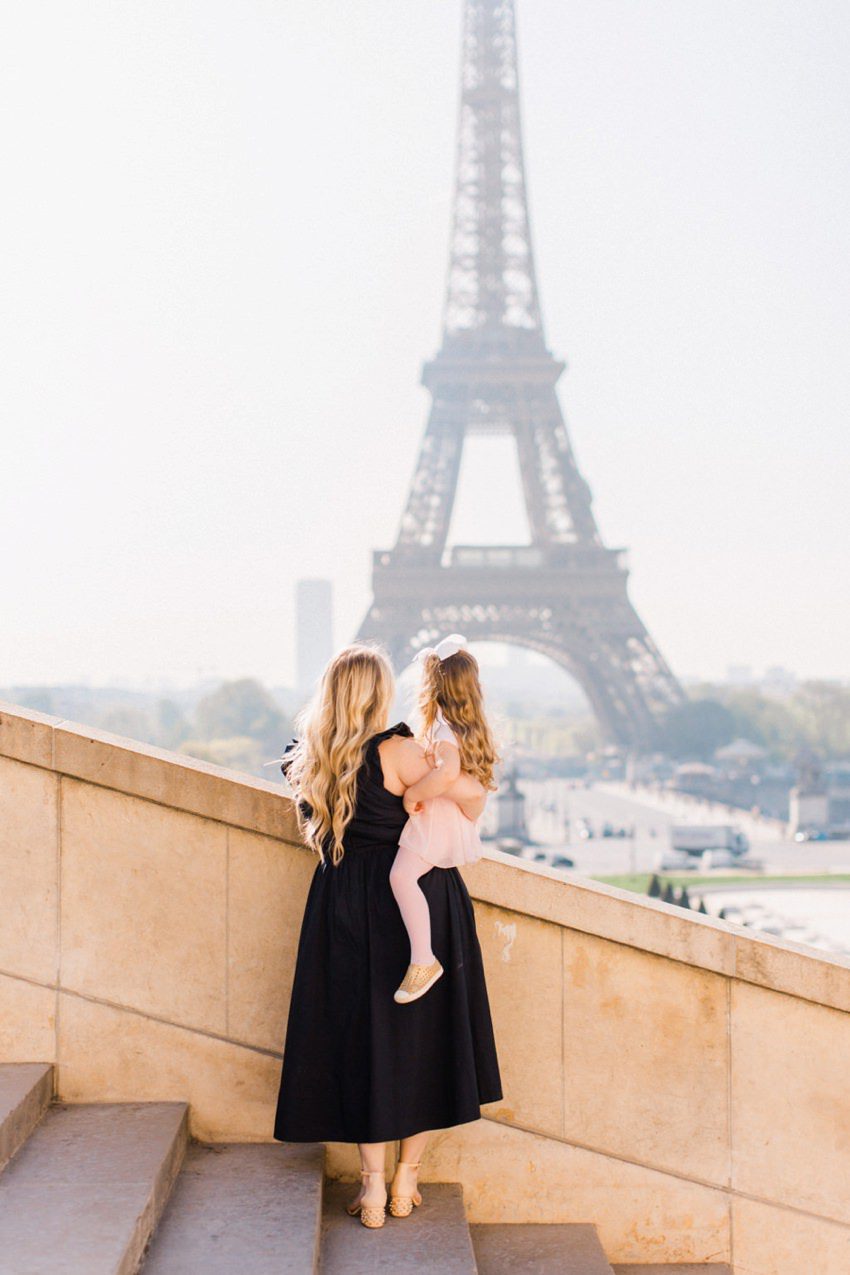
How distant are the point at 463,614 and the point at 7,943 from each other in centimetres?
4804

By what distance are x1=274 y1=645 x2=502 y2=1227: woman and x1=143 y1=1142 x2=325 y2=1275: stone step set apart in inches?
7.3

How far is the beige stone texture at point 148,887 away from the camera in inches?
161

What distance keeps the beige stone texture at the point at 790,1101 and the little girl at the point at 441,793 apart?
1145 mm

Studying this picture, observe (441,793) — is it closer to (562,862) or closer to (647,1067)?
(647,1067)

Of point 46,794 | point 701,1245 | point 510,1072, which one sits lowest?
point 701,1245

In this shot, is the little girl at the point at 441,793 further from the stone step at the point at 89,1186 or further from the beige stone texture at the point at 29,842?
the beige stone texture at the point at 29,842

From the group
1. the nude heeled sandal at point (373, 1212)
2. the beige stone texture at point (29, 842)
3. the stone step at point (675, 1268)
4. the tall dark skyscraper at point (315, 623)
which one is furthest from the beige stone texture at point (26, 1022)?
the tall dark skyscraper at point (315, 623)

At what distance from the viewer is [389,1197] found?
153 inches

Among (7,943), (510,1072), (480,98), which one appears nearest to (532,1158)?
(510,1072)

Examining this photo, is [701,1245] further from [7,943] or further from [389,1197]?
[7,943]

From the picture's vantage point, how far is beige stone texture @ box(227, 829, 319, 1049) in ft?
13.4

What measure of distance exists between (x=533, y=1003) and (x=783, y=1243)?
1.06 metres

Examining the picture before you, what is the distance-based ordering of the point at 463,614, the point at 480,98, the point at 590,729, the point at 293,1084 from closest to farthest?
the point at 293,1084 < the point at 463,614 < the point at 480,98 < the point at 590,729

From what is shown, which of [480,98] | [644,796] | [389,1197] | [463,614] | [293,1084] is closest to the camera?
[293,1084]
